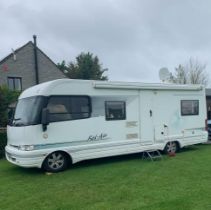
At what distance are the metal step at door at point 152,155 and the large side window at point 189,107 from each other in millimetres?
1910

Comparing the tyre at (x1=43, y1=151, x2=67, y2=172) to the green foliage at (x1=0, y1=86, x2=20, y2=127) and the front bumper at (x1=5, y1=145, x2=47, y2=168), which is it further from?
the green foliage at (x1=0, y1=86, x2=20, y2=127)

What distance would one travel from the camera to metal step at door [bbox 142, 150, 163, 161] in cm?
979

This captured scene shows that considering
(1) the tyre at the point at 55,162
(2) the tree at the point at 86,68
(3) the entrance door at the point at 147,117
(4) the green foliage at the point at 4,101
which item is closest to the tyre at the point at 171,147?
(3) the entrance door at the point at 147,117

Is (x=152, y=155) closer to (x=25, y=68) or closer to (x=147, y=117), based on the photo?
(x=147, y=117)

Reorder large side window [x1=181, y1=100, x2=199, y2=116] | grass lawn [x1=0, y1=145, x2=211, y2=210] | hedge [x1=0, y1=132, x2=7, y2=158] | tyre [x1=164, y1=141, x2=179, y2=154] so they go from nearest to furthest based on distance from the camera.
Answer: grass lawn [x1=0, y1=145, x2=211, y2=210]
tyre [x1=164, y1=141, x2=179, y2=154]
large side window [x1=181, y1=100, x2=199, y2=116]
hedge [x1=0, y1=132, x2=7, y2=158]

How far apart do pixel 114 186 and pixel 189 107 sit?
599 cm

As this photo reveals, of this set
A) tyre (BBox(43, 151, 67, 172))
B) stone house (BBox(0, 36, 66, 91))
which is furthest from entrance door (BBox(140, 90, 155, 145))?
stone house (BBox(0, 36, 66, 91))

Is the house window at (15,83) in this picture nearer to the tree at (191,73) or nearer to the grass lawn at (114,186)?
the grass lawn at (114,186)

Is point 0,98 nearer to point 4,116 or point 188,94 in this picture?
point 4,116

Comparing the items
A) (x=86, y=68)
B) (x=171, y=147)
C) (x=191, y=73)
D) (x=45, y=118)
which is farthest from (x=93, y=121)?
(x=86, y=68)

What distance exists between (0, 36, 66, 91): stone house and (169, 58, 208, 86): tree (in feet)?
55.0

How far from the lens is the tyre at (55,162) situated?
27.1 ft

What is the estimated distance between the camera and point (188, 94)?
1132 centimetres

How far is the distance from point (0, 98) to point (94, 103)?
7113 mm
